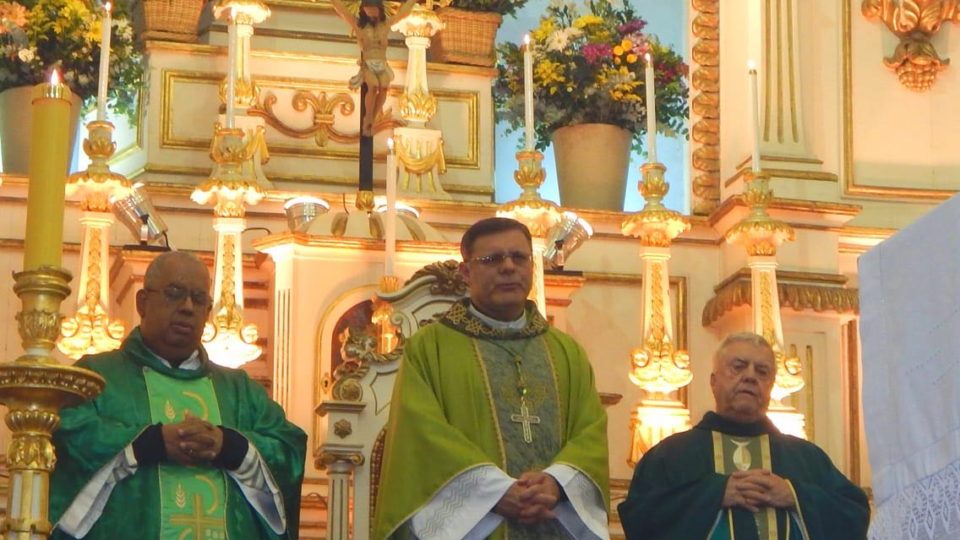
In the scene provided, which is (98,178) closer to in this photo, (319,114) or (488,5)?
(319,114)

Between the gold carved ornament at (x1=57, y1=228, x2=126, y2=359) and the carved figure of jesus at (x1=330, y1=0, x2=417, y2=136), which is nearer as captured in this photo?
the gold carved ornament at (x1=57, y1=228, x2=126, y2=359)

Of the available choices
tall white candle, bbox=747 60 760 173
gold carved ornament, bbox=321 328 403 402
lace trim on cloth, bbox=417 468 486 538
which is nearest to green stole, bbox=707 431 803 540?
lace trim on cloth, bbox=417 468 486 538

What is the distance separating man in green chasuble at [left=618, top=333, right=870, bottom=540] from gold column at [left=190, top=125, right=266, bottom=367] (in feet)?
4.81

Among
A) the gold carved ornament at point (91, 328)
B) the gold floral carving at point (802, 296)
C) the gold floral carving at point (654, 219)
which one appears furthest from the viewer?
the gold floral carving at point (802, 296)

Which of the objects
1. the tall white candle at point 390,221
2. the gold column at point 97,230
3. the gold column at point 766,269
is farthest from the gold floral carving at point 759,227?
the gold column at point 97,230

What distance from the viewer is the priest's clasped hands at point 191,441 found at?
13.8ft

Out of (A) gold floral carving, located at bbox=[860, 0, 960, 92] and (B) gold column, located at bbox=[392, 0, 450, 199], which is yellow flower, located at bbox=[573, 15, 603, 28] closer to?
(B) gold column, located at bbox=[392, 0, 450, 199]

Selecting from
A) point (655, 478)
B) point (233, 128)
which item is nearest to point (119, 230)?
point (233, 128)

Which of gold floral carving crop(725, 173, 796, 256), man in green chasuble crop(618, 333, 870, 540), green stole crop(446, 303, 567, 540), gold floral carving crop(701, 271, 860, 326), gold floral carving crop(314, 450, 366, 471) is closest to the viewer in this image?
green stole crop(446, 303, 567, 540)

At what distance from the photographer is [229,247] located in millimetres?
5879

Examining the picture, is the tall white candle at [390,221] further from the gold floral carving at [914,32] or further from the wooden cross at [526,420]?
the gold floral carving at [914,32]

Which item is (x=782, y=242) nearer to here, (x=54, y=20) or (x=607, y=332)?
(x=607, y=332)

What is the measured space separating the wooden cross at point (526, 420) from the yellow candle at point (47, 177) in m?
1.14

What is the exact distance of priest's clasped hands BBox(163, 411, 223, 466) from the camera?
4.20 meters
